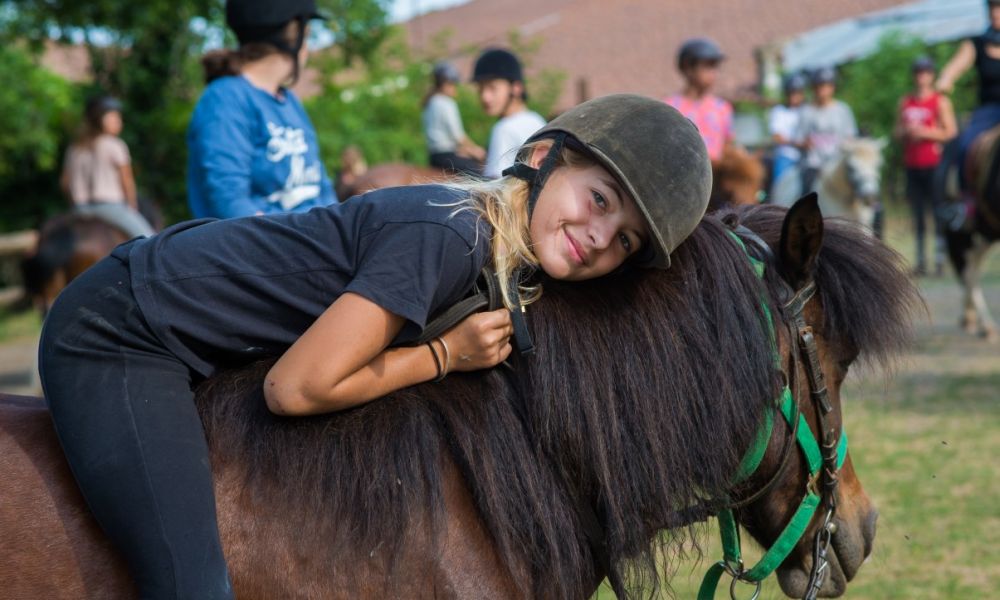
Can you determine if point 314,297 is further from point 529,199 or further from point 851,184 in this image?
point 851,184

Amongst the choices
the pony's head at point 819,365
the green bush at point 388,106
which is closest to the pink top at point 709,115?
the pony's head at point 819,365

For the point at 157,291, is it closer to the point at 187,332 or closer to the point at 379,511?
the point at 187,332

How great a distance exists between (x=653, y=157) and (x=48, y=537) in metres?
1.35

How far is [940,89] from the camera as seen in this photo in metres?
8.52

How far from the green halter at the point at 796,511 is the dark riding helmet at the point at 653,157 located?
0.25 meters

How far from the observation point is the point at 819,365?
2348 mm

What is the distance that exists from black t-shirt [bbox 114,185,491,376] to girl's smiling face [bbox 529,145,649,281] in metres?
0.13

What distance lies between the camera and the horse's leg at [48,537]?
1.92 m

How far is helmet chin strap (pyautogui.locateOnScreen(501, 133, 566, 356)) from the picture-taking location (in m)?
2.12

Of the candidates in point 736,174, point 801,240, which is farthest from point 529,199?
point 736,174

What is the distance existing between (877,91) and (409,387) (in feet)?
68.3

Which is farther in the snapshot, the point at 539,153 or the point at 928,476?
the point at 928,476

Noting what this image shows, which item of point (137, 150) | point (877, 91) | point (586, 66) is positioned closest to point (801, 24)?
point (586, 66)

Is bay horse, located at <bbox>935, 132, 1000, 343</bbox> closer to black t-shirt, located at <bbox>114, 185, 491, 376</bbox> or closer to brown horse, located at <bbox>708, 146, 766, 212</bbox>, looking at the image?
brown horse, located at <bbox>708, 146, 766, 212</bbox>
